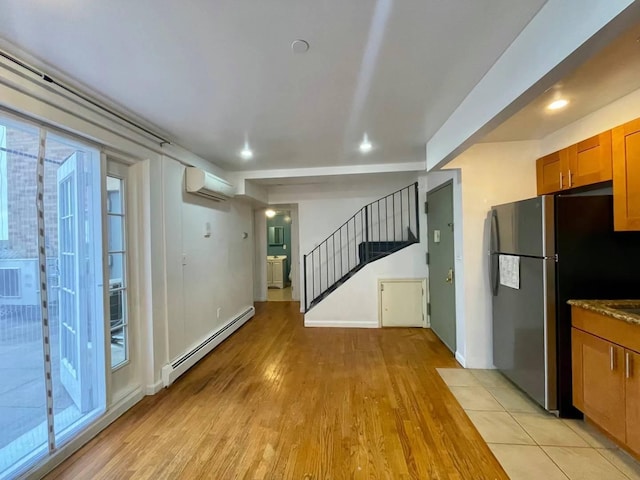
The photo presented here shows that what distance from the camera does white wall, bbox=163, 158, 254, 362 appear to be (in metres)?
3.04

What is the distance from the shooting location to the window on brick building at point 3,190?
163 cm

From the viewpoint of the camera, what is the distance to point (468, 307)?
309 centimetres

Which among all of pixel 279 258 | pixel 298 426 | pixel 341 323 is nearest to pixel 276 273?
pixel 279 258

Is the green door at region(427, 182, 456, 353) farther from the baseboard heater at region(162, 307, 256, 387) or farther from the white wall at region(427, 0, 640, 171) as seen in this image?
the baseboard heater at region(162, 307, 256, 387)

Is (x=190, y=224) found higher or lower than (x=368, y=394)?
higher

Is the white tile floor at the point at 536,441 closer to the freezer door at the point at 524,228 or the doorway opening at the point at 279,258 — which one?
the freezer door at the point at 524,228

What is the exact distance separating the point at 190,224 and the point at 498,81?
3151 millimetres

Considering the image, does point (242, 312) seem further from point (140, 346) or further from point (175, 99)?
point (175, 99)

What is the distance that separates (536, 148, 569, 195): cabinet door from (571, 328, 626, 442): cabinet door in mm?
1255

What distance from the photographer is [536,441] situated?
6.58 feet

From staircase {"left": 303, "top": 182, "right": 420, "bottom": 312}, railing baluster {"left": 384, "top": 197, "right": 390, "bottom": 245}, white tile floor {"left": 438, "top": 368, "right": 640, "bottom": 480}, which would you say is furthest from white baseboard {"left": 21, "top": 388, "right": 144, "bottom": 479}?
railing baluster {"left": 384, "top": 197, "right": 390, "bottom": 245}

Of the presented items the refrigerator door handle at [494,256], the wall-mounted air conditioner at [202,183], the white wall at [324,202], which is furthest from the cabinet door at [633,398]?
the white wall at [324,202]

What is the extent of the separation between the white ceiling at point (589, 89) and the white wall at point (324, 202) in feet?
8.99

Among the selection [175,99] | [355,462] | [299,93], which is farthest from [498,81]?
[355,462]
